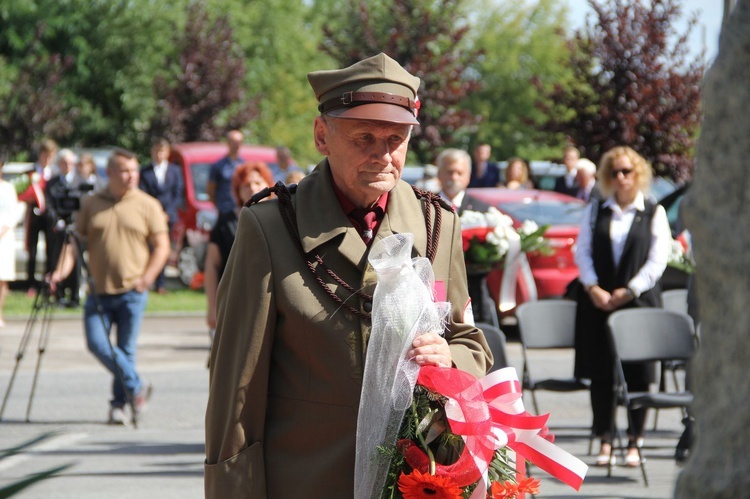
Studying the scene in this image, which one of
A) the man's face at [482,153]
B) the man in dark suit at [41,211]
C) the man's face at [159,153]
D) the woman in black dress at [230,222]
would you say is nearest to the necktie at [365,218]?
the woman in black dress at [230,222]

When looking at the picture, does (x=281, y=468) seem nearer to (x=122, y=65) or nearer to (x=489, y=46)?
(x=122, y=65)

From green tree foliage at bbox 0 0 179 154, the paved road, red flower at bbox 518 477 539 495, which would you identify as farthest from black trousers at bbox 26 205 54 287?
green tree foliage at bbox 0 0 179 154

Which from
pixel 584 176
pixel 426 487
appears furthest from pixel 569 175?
pixel 426 487

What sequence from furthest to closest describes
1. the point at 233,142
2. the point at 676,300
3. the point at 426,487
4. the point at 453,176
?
1. the point at 233,142
2. the point at 676,300
3. the point at 453,176
4. the point at 426,487

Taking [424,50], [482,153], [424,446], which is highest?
[424,50]

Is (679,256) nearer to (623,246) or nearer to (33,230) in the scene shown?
(623,246)

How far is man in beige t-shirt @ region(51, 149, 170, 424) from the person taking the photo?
31.0 ft

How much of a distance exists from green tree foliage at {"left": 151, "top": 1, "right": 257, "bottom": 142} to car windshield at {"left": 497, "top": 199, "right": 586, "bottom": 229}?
53.9ft

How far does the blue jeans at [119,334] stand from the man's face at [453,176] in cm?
242

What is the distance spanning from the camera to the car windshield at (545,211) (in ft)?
46.9

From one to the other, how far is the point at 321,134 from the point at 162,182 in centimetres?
1626

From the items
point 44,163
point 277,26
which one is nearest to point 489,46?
point 277,26

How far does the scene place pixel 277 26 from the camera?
137 feet

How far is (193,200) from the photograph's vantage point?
20078 mm
